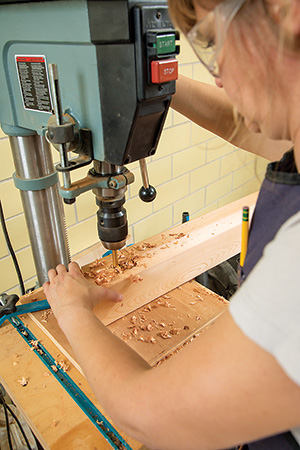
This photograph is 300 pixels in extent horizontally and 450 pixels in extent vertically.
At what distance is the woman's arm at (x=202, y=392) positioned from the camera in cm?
42

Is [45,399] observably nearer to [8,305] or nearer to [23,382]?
[23,382]

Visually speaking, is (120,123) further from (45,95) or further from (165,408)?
(165,408)

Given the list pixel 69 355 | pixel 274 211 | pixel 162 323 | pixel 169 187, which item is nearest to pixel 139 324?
pixel 162 323

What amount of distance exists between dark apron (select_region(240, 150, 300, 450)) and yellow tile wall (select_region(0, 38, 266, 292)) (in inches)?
28.0

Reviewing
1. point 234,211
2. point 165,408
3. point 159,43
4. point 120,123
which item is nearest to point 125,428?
point 165,408

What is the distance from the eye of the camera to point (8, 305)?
88cm

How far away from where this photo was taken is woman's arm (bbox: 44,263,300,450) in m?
0.42

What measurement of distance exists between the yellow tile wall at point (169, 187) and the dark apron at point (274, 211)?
712mm

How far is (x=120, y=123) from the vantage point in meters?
0.62

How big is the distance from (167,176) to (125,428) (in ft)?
5.30

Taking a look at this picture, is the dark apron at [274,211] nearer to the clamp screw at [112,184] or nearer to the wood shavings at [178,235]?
the clamp screw at [112,184]

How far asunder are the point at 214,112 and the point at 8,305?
2.47ft

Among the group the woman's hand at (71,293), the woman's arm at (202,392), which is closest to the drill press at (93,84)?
the woman's hand at (71,293)

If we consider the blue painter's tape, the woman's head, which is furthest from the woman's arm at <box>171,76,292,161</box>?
the blue painter's tape
